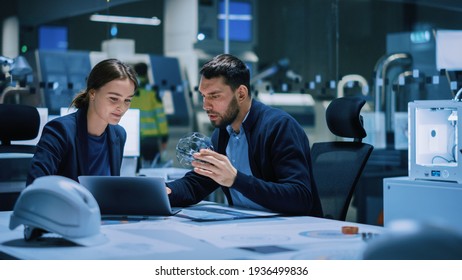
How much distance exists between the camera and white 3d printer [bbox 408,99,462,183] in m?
3.22

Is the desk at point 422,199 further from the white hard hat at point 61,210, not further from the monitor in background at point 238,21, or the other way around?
the monitor in background at point 238,21

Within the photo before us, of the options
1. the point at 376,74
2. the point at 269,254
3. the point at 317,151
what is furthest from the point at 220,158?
the point at 376,74

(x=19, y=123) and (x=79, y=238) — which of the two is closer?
(x=79, y=238)

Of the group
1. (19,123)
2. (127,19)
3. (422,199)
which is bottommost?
(422,199)

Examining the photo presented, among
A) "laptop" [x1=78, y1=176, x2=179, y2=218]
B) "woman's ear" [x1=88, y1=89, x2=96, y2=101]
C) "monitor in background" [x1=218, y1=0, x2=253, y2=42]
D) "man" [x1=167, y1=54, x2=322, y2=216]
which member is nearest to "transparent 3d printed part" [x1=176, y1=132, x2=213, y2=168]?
"man" [x1=167, y1=54, x2=322, y2=216]

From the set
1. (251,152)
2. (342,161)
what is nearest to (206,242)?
(251,152)

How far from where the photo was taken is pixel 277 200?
2.17m

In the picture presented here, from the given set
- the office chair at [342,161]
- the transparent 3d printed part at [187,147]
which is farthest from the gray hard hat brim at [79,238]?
the office chair at [342,161]

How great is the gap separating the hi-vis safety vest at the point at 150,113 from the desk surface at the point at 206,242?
369 cm

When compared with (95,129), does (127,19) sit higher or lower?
higher

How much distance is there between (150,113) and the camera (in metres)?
5.73

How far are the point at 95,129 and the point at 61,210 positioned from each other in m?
1.09

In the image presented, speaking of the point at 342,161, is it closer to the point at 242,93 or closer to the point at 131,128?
the point at 242,93

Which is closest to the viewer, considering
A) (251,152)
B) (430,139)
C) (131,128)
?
(251,152)
